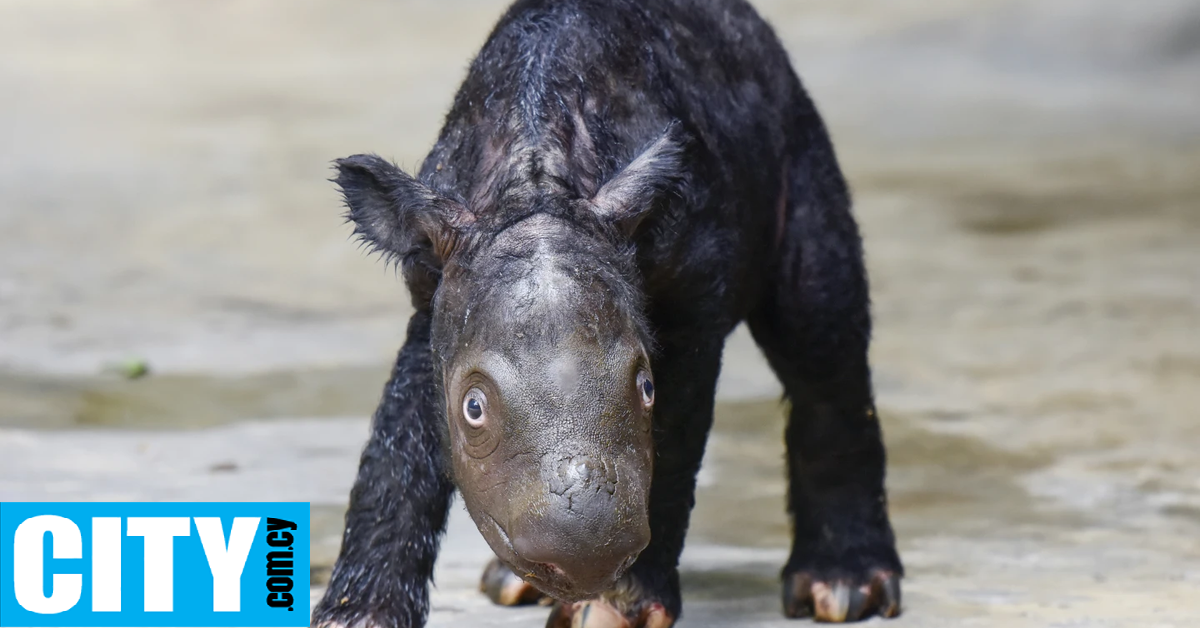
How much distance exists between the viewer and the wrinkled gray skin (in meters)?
4.07

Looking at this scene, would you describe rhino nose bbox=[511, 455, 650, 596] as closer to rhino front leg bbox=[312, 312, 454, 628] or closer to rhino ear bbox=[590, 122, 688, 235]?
rhino ear bbox=[590, 122, 688, 235]

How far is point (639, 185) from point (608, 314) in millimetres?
509

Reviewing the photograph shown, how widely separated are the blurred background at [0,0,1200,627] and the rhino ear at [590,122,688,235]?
76.9 inches

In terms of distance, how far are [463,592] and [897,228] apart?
9089 mm

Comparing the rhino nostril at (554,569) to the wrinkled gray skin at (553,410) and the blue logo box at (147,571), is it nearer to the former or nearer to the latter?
the wrinkled gray skin at (553,410)

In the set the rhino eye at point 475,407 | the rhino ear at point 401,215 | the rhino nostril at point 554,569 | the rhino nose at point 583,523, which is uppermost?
the rhino ear at point 401,215

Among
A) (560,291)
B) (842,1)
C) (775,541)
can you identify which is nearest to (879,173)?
(842,1)

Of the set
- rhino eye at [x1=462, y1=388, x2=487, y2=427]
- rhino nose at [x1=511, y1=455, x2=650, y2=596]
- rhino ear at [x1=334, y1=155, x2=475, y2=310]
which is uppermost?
rhino ear at [x1=334, y1=155, x2=475, y2=310]

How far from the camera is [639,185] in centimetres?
470

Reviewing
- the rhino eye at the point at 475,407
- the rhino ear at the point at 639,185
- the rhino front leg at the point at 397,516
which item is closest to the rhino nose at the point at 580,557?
the rhino eye at the point at 475,407

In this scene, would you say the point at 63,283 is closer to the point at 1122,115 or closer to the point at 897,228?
the point at 897,228

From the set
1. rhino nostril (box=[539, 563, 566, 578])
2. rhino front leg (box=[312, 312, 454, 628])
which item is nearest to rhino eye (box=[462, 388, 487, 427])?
rhino nostril (box=[539, 563, 566, 578])

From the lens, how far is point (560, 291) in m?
4.30

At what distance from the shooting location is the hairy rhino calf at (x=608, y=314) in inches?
165
